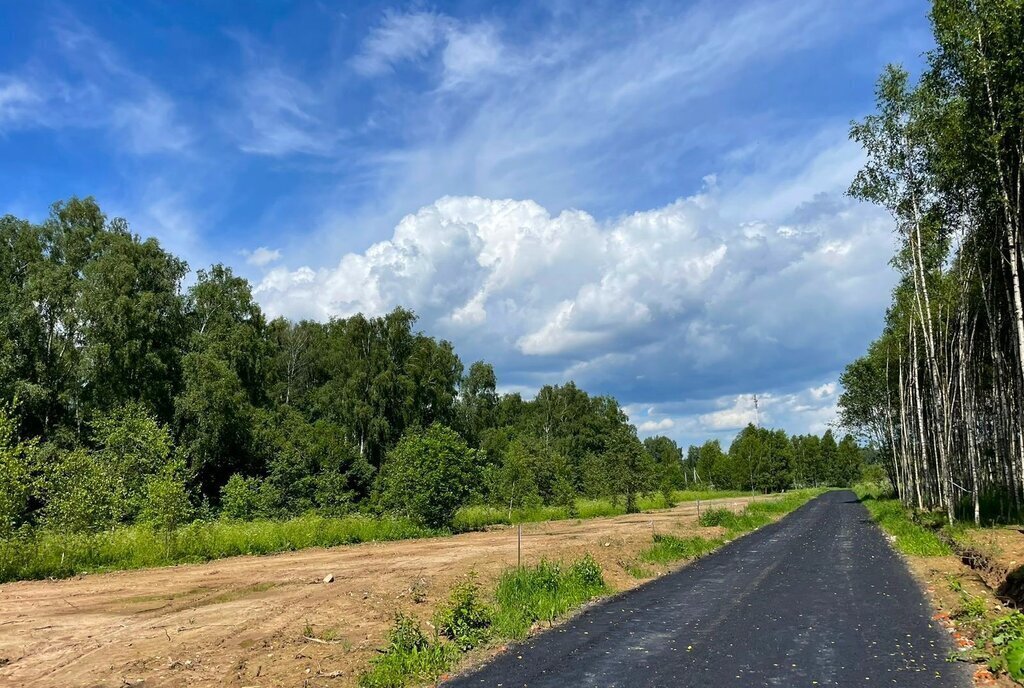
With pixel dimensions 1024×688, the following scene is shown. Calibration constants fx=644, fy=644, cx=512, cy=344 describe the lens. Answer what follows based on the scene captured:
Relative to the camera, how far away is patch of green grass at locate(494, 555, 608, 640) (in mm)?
12195

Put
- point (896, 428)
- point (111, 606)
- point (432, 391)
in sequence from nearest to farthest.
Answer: point (111, 606), point (896, 428), point (432, 391)

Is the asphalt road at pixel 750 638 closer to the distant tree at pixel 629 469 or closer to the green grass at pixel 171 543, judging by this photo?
the green grass at pixel 171 543

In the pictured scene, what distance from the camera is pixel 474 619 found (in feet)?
39.7

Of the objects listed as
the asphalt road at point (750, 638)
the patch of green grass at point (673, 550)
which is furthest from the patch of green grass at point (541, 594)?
the patch of green grass at point (673, 550)

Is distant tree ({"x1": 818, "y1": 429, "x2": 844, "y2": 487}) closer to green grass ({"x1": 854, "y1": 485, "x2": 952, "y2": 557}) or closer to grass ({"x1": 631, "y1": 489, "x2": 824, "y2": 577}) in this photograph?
grass ({"x1": 631, "y1": 489, "x2": 824, "y2": 577})

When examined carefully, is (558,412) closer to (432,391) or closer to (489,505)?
(432,391)

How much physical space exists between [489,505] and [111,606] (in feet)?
106

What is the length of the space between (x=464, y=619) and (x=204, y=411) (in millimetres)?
39601

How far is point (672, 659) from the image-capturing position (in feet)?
31.6

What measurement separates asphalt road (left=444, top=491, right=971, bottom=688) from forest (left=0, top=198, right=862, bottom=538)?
744 inches

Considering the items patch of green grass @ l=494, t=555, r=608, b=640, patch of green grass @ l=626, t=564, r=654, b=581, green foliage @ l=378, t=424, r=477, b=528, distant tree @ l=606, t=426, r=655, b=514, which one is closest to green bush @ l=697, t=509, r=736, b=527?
green foliage @ l=378, t=424, r=477, b=528

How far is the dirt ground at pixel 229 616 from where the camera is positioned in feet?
32.0

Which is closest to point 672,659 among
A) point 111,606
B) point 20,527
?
point 111,606

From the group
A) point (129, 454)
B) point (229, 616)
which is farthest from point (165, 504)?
point (229, 616)
